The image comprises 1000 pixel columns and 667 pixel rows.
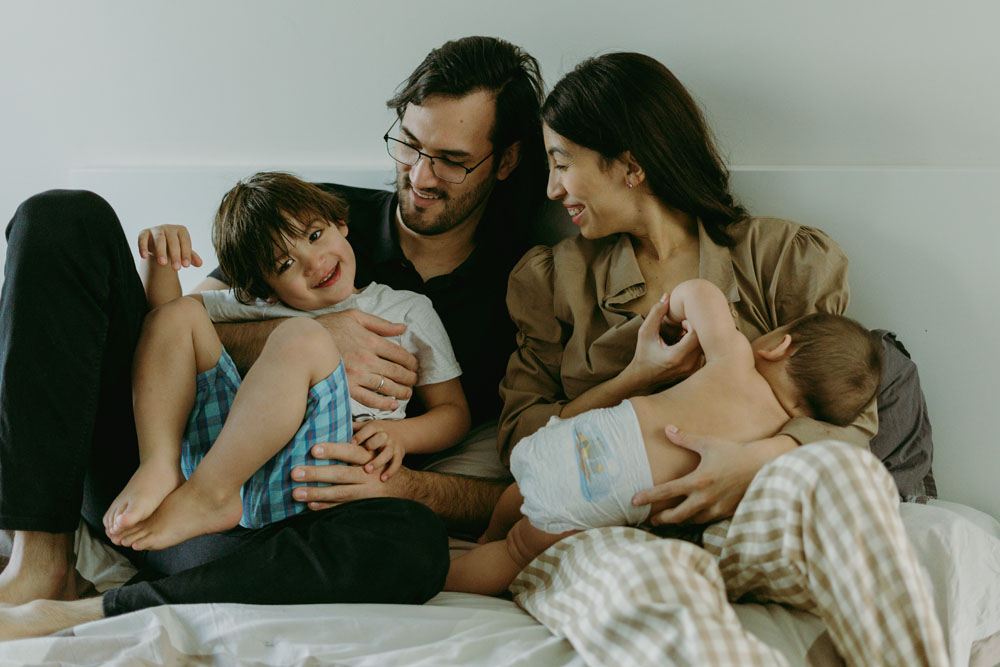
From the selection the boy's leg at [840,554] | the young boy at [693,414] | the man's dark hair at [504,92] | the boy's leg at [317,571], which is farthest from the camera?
the man's dark hair at [504,92]

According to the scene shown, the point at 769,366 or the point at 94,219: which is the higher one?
the point at 94,219

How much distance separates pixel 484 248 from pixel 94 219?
0.79 m

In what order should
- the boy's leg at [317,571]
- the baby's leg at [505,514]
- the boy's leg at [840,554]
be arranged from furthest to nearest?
the baby's leg at [505,514]
the boy's leg at [317,571]
the boy's leg at [840,554]

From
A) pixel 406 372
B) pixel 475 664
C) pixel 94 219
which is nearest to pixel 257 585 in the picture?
pixel 475 664

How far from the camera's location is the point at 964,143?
1.57 meters

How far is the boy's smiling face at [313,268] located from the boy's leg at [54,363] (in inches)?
10.2

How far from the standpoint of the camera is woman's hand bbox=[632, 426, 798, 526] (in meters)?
1.28

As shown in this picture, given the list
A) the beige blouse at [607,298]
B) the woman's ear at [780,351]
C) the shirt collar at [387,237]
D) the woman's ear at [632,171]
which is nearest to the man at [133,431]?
the shirt collar at [387,237]

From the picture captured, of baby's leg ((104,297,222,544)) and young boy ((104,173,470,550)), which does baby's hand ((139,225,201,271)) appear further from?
baby's leg ((104,297,222,544))

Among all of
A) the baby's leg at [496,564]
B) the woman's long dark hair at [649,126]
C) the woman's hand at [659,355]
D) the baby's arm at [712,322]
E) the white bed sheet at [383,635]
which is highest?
the woman's long dark hair at [649,126]

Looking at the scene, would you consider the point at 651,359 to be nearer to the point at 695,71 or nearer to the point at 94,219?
the point at 695,71

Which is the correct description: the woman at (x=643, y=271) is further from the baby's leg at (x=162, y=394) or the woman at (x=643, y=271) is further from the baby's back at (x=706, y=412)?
the baby's leg at (x=162, y=394)

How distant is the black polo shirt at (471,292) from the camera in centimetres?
177

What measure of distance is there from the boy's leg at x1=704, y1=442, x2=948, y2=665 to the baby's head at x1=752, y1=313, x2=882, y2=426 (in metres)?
0.24
